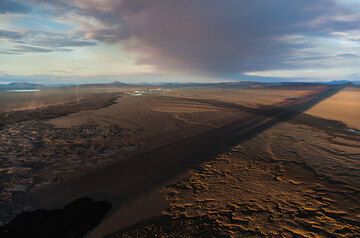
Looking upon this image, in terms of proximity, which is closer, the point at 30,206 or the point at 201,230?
the point at 201,230

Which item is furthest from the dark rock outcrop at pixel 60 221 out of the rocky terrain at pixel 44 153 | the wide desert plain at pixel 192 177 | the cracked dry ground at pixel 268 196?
the cracked dry ground at pixel 268 196

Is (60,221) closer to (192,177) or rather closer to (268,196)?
(192,177)

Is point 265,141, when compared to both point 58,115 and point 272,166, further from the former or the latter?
point 58,115

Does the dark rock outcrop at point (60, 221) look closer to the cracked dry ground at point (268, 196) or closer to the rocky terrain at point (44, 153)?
the rocky terrain at point (44, 153)

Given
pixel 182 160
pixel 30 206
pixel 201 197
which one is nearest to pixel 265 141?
pixel 182 160

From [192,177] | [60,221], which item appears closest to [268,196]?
[192,177]

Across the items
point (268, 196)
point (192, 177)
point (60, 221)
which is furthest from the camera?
point (192, 177)

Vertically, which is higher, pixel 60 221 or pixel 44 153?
pixel 44 153
